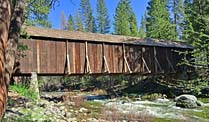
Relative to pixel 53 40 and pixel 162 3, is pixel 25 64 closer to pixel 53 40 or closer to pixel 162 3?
pixel 53 40

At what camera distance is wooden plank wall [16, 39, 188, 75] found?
61.6 ft

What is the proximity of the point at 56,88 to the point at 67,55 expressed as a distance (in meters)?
25.1

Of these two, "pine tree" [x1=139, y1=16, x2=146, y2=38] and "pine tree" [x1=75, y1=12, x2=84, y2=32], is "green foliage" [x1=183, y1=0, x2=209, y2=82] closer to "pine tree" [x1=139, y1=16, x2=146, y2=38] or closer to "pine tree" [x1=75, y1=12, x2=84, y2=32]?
"pine tree" [x1=139, y1=16, x2=146, y2=38]

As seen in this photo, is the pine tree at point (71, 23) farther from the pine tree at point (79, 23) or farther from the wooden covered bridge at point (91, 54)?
the wooden covered bridge at point (91, 54)

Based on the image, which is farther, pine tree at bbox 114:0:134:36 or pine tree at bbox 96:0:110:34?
pine tree at bbox 96:0:110:34

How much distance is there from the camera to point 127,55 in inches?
920

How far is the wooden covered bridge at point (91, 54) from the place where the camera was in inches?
739

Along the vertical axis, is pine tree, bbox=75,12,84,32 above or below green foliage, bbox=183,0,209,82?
above

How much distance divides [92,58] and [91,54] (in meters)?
0.29

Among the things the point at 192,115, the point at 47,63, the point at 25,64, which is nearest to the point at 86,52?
the point at 47,63

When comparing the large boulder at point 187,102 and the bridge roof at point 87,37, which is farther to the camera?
→ the bridge roof at point 87,37

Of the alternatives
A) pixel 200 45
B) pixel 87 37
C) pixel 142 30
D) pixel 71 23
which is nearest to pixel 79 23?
pixel 71 23

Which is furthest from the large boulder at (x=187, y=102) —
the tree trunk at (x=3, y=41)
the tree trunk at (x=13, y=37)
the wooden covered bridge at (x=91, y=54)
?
the tree trunk at (x=3, y=41)

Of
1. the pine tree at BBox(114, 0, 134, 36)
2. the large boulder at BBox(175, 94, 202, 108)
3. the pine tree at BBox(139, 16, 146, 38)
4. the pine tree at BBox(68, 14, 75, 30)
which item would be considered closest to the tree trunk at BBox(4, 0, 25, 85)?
the large boulder at BBox(175, 94, 202, 108)
